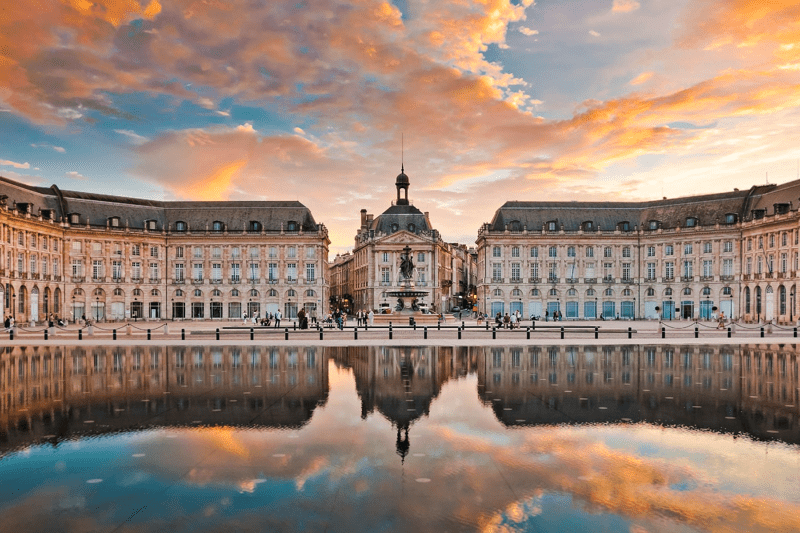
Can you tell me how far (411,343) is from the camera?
34594 mm

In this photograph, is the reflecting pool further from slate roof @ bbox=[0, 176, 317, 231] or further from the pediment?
the pediment

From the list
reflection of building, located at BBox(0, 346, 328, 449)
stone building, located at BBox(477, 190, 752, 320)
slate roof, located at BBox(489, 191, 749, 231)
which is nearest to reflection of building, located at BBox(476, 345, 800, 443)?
reflection of building, located at BBox(0, 346, 328, 449)

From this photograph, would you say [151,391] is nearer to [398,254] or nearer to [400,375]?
[400,375]

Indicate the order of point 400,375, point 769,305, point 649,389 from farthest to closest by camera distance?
1. point 769,305
2. point 400,375
3. point 649,389

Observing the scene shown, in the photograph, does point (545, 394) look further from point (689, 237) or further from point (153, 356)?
point (689, 237)

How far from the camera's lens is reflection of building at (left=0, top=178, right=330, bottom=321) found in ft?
264

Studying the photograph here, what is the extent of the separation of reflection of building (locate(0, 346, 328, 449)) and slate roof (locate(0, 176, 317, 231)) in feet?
198

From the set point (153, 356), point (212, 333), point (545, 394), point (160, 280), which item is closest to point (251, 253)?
point (160, 280)

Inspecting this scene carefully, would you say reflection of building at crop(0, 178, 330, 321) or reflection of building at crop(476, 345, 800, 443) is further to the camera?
reflection of building at crop(0, 178, 330, 321)

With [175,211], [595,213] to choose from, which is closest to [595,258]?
[595,213]

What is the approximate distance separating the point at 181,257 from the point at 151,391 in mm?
75309

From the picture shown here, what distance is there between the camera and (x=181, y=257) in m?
88.2

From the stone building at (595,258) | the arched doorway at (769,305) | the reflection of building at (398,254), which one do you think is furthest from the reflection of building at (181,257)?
the arched doorway at (769,305)

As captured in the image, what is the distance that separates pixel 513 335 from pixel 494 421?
29.9 meters
